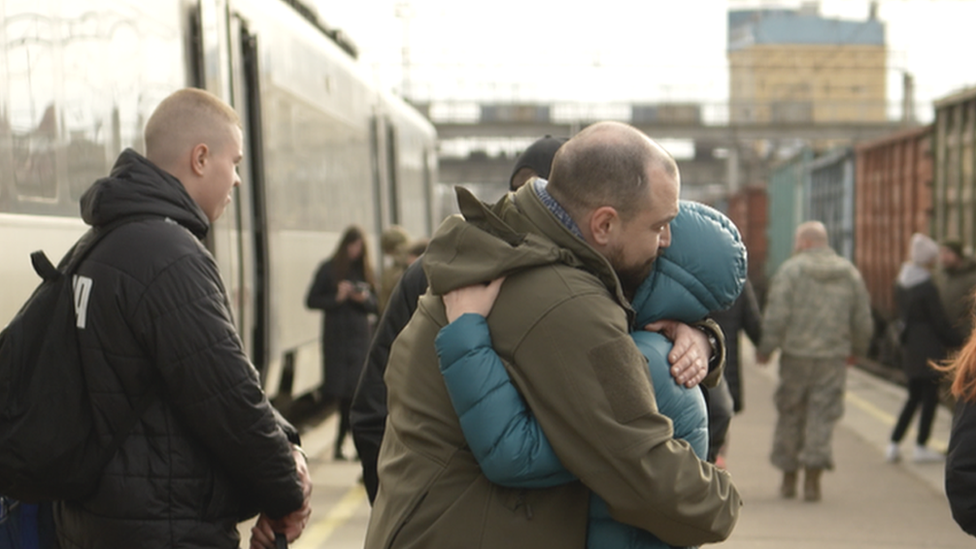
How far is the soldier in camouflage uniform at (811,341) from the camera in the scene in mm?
8969

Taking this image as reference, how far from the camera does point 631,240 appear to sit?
7.68ft

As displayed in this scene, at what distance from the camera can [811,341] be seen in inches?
354

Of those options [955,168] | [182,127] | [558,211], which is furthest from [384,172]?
[558,211]

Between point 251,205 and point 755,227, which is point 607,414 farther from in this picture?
point 755,227

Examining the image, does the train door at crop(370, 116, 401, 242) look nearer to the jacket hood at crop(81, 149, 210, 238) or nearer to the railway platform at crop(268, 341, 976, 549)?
the railway platform at crop(268, 341, 976, 549)

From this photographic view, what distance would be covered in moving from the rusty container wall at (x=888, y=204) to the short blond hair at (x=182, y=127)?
40.2 ft

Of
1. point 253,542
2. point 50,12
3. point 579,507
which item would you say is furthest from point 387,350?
point 50,12

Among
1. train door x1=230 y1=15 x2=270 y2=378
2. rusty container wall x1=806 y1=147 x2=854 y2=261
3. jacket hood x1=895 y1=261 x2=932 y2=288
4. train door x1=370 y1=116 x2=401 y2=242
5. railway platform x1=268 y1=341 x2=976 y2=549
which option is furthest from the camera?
rusty container wall x1=806 y1=147 x2=854 y2=261

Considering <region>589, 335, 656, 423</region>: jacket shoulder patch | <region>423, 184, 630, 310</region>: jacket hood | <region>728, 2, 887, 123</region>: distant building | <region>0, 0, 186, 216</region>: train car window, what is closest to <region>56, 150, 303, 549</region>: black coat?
<region>423, 184, 630, 310</region>: jacket hood

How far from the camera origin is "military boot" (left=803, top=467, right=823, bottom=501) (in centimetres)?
877

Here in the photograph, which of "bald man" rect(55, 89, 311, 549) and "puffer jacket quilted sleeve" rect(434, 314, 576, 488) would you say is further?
"bald man" rect(55, 89, 311, 549)

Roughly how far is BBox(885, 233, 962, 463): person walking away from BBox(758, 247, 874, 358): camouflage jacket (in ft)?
4.46

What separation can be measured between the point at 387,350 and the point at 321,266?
654 cm

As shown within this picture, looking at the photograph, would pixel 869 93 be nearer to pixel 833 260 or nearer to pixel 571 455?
pixel 833 260
